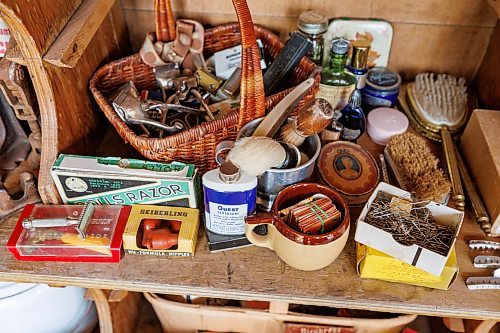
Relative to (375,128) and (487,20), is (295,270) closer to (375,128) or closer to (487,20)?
(375,128)

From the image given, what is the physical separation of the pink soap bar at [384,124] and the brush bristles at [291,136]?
0.21 meters

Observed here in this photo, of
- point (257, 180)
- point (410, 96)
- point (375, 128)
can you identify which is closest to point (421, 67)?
point (410, 96)

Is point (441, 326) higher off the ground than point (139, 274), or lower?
lower

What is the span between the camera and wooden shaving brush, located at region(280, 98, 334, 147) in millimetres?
780

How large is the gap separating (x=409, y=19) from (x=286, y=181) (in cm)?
47

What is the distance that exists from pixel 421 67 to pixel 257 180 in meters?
0.54

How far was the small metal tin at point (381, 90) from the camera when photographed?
1.03 m

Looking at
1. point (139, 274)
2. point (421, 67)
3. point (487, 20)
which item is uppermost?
point (487, 20)

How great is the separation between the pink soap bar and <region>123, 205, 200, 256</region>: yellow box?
390 mm

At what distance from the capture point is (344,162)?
0.92 meters

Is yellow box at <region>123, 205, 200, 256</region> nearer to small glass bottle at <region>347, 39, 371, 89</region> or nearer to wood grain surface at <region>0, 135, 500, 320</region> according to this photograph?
wood grain surface at <region>0, 135, 500, 320</region>

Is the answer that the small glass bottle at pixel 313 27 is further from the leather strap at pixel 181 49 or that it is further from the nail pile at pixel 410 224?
the nail pile at pixel 410 224

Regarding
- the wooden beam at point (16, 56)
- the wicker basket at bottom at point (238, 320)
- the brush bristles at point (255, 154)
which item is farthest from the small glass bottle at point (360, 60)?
the wooden beam at point (16, 56)

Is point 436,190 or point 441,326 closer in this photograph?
point 436,190
